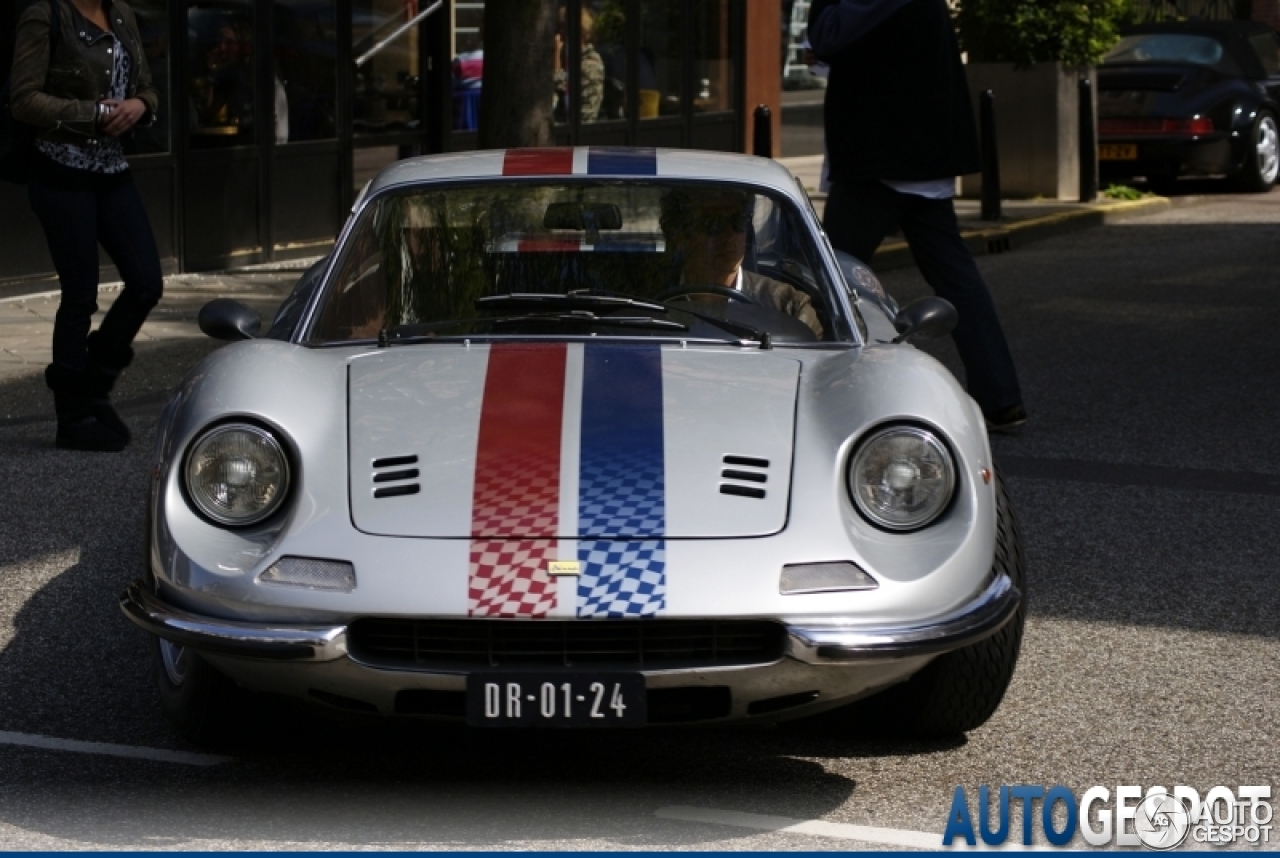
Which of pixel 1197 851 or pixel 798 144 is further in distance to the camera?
pixel 798 144

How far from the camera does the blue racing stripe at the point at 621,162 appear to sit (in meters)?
5.43

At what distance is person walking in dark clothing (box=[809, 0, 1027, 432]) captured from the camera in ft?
26.0

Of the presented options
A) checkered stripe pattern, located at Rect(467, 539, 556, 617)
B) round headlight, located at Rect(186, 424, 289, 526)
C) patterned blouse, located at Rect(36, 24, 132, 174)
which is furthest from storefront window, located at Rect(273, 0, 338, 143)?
checkered stripe pattern, located at Rect(467, 539, 556, 617)

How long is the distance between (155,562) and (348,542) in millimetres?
451

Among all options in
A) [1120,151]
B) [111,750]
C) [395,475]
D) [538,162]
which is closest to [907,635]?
[395,475]

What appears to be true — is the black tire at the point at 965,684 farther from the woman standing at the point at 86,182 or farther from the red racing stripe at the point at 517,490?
the woman standing at the point at 86,182

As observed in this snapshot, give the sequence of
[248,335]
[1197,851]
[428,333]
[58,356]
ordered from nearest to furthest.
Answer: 1. [1197,851]
2. [428,333]
3. [248,335]
4. [58,356]

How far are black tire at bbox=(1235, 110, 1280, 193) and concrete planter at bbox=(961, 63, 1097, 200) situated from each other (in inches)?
83.2

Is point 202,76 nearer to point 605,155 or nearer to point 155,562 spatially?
point 605,155

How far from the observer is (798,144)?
22969 millimetres

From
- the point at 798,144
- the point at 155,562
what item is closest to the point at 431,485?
the point at 155,562

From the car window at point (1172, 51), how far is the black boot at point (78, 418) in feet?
44.5

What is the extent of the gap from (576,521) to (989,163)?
12484mm

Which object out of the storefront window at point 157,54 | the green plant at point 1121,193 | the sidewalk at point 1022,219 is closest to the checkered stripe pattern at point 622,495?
the storefront window at point 157,54
